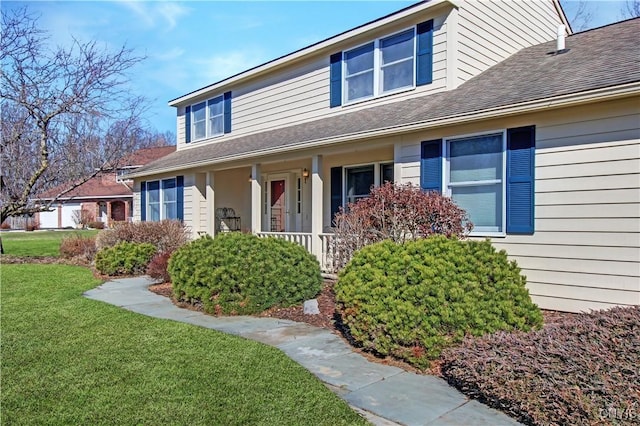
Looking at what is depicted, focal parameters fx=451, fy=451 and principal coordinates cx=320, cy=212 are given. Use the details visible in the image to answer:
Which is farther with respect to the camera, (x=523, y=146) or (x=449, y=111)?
(x=449, y=111)

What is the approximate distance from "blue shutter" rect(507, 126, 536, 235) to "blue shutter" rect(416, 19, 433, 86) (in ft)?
8.35

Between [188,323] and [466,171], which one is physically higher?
[466,171]

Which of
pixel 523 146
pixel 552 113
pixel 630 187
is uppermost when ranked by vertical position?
pixel 552 113

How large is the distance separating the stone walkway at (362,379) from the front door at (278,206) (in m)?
6.72

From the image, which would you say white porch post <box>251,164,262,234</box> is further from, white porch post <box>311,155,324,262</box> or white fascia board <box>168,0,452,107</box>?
white fascia board <box>168,0,452,107</box>

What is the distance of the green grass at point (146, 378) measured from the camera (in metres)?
3.26

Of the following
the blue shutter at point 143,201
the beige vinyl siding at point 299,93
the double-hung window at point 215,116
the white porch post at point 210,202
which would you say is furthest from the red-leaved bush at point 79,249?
the double-hung window at point 215,116

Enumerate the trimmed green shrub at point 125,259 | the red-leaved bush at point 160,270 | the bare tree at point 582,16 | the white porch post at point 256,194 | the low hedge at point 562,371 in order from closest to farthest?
the low hedge at point 562,371 < the red-leaved bush at point 160,270 < the trimmed green shrub at point 125,259 < the white porch post at point 256,194 < the bare tree at point 582,16

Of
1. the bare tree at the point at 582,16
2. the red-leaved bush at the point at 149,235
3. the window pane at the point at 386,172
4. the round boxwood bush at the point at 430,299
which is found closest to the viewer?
the round boxwood bush at the point at 430,299

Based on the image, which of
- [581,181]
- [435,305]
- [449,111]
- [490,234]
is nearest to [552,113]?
[581,181]

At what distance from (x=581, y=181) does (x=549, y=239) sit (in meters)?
0.90

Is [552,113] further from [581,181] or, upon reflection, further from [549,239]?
[549,239]

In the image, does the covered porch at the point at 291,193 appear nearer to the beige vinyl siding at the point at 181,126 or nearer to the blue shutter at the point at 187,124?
the blue shutter at the point at 187,124

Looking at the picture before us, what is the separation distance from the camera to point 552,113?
6.32 metres
